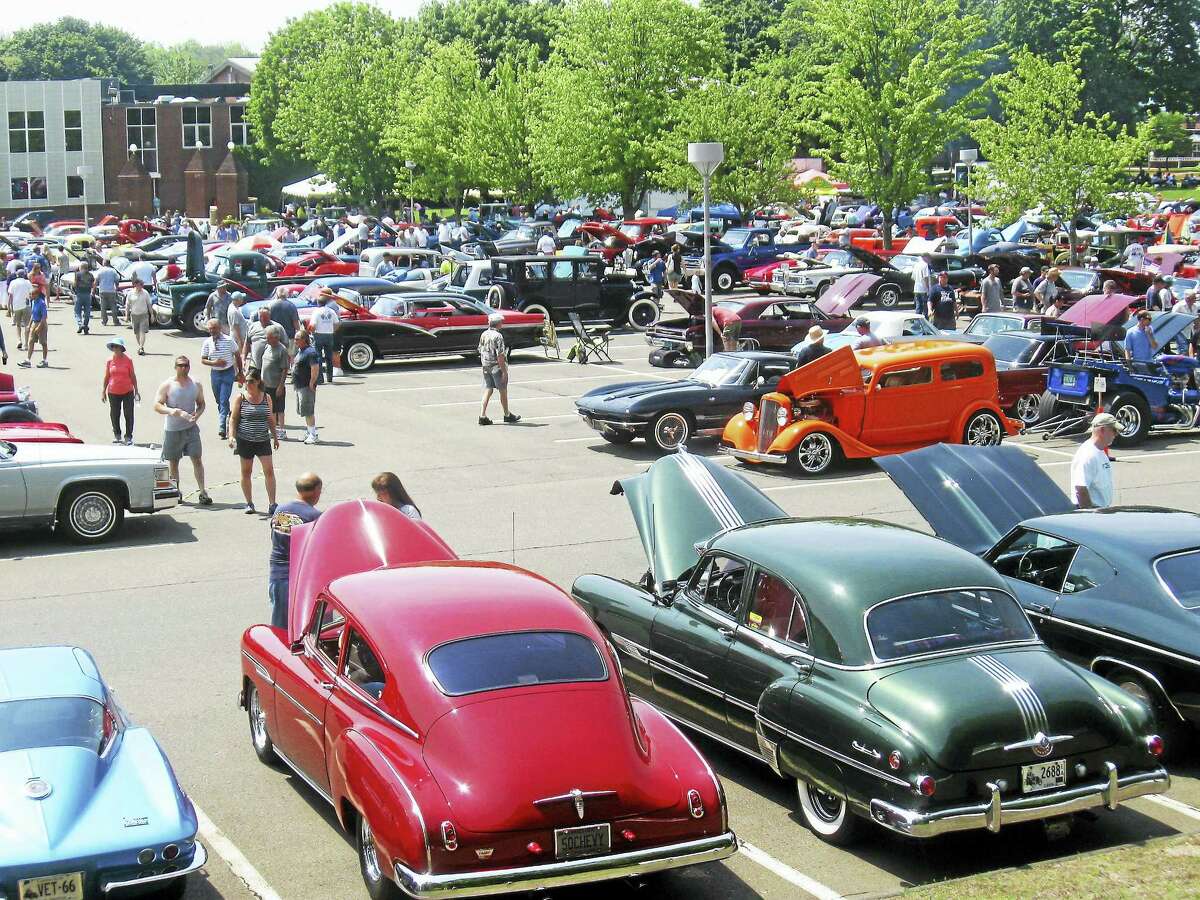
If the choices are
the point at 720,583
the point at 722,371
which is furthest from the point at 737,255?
the point at 720,583

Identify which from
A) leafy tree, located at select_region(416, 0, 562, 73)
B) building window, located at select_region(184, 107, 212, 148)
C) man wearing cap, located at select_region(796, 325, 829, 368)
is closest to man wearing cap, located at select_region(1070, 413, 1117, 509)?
man wearing cap, located at select_region(796, 325, 829, 368)

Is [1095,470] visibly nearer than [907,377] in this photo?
Yes

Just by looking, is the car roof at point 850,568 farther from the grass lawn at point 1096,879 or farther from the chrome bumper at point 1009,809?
the grass lawn at point 1096,879

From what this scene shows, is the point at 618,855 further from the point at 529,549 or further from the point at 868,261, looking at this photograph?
the point at 868,261

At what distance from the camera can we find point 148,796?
685 cm

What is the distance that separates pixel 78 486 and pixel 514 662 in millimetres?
9308

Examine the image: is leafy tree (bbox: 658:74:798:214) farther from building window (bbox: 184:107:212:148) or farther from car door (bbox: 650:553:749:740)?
building window (bbox: 184:107:212:148)

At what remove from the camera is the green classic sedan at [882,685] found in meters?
7.12

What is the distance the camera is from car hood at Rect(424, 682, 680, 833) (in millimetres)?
6449

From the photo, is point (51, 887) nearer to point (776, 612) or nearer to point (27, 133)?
point (776, 612)

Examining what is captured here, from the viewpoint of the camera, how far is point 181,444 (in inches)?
653

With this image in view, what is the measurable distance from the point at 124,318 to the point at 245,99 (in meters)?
54.9

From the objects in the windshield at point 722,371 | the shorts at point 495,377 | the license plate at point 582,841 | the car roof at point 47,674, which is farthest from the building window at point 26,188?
the license plate at point 582,841

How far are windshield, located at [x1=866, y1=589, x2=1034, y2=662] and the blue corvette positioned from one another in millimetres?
3692
